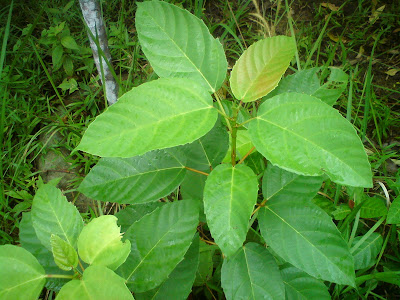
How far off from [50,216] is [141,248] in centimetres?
25

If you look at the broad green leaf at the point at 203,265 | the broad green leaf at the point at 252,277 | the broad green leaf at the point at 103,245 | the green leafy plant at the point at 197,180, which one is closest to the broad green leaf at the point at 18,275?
the green leafy plant at the point at 197,180

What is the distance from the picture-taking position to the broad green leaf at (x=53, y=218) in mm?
838

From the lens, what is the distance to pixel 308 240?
96 centimetres

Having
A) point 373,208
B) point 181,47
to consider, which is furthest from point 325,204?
point 181,47

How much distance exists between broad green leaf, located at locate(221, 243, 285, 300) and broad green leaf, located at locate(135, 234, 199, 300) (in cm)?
10

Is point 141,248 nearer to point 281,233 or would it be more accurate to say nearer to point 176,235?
point 176,235

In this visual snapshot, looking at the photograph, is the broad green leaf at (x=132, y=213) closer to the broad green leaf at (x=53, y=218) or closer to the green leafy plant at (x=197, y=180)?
the green leafy plant at (x=197, y=180)

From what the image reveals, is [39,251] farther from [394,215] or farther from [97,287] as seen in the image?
[394,215]

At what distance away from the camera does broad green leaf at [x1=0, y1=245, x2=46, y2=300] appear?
2.23ft

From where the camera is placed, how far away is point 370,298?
1594 millimetres

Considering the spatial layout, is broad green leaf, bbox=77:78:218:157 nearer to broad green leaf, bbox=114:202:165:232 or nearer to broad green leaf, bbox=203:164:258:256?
broad green leaf, bbox=203:164:258:256

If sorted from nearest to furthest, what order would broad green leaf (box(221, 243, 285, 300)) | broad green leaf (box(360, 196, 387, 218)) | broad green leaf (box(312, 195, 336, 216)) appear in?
1. broad green leaf (box(221, 243, 285, 300))
2. broad green leaf (box(360, 196, 387, 218))
3. broad green leaf (box(312, 195, 336, 216))

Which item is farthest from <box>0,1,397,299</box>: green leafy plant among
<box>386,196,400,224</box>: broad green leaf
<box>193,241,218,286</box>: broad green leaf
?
<box>386,196,400,224</box>: broad green leaf

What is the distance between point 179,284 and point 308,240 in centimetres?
40
